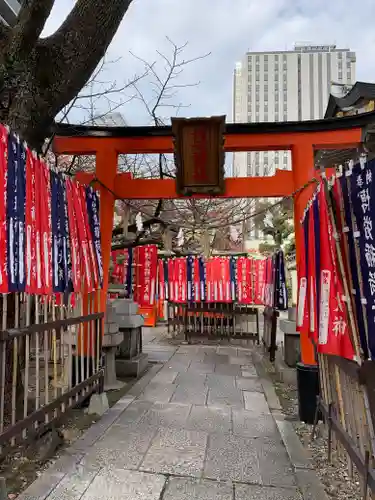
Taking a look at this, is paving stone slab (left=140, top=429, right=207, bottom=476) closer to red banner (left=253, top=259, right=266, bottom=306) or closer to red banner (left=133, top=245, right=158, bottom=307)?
red banner (left=253, top=259, right=266, bottom=306)

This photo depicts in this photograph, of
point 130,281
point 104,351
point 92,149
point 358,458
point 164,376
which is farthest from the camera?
point 130,281

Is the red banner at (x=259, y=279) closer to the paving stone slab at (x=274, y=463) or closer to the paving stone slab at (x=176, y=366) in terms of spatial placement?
the paving stone slab at (x=176, y=366)

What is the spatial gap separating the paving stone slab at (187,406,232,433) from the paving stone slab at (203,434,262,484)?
10.7 inches

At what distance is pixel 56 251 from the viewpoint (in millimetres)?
4480

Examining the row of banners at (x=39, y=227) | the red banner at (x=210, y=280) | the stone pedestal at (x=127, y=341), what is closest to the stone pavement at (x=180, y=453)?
the stone pedestal at (x=127, y=341)

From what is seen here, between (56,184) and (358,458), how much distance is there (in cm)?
412

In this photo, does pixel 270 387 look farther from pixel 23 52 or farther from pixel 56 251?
pixel 23 52

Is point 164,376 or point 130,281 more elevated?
point 130,281

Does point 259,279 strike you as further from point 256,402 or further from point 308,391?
point 308,391

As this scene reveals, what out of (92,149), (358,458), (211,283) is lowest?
(358,458)

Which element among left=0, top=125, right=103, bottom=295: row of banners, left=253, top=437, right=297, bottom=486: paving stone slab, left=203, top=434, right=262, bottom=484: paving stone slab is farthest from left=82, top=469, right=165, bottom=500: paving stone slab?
left=0, top=125, right=103, bottom=295: row of banners

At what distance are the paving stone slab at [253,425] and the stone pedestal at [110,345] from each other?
245cm

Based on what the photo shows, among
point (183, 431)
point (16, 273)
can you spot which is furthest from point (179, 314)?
point (16, 273)

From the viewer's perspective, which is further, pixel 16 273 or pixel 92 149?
pixel 92 149
